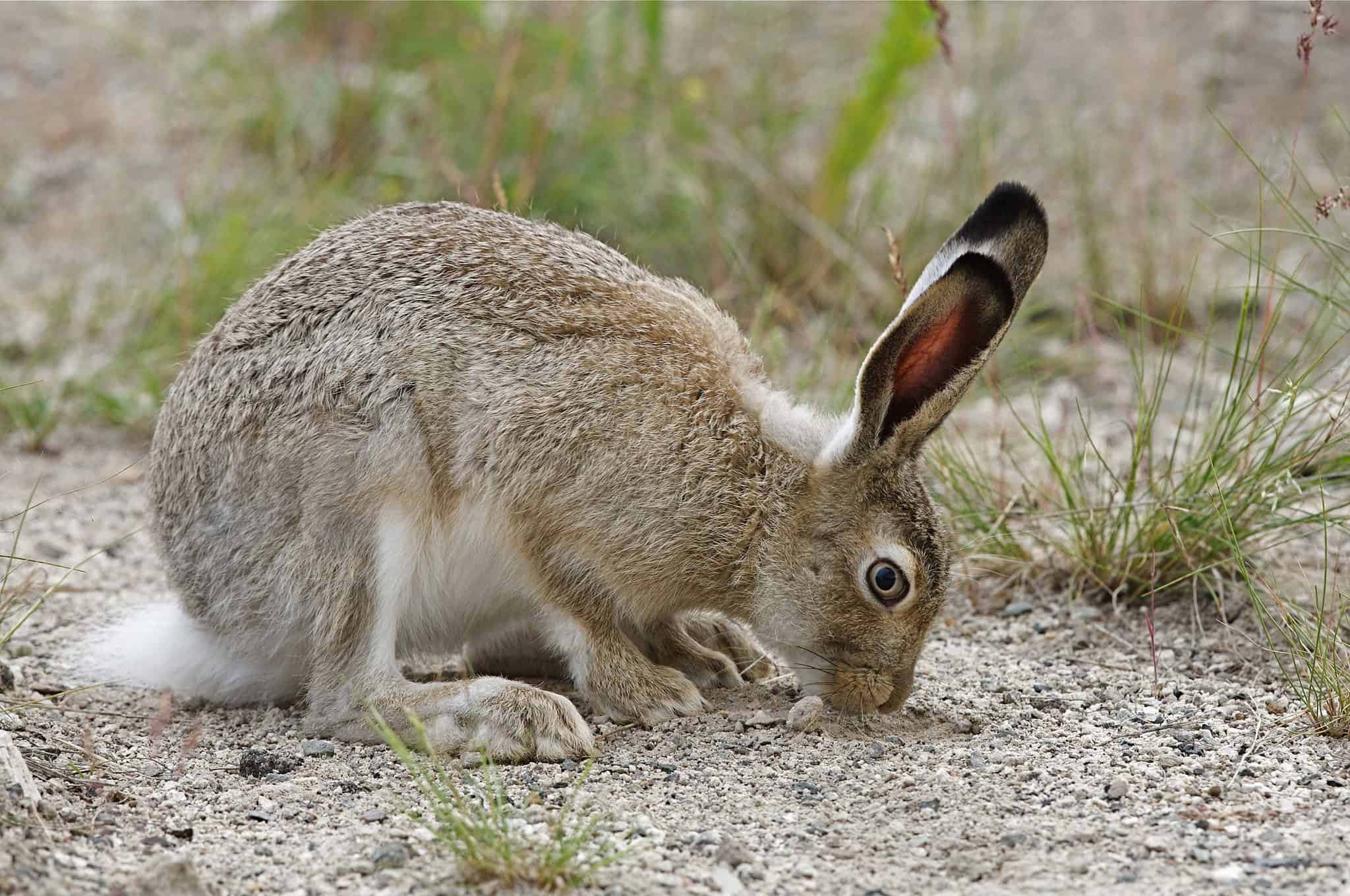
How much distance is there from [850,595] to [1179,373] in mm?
3914

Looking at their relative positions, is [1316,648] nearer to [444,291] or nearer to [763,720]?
[763,720]

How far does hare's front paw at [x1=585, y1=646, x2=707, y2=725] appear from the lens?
4.62 m

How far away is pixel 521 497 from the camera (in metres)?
4.55

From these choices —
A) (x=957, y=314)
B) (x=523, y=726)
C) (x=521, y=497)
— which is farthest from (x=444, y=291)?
(x=957, y=314)

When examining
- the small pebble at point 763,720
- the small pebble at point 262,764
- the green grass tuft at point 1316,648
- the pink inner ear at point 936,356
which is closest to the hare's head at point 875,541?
the pink inner ear at point 936,356

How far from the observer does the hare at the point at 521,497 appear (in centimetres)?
445

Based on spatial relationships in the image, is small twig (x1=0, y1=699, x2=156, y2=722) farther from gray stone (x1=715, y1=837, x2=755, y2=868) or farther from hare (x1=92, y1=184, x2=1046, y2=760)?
gray stone (x1=715, y1=837, x2=755, y2=868)

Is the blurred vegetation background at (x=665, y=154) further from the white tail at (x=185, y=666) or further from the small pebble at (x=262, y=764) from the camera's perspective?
the small pebble at (x=262, y=764)

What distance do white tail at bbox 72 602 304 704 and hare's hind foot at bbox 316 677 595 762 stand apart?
1.14ft

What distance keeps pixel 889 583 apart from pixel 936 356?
0.69 metres

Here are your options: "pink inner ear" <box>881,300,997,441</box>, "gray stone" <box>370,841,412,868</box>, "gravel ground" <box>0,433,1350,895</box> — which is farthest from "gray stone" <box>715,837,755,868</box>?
"pink inner ear" <box>881,300,997,441</box>

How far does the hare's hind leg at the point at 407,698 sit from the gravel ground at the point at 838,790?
10 centimetres

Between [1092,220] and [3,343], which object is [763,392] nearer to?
[1092,220]

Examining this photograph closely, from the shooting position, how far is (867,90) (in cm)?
763
